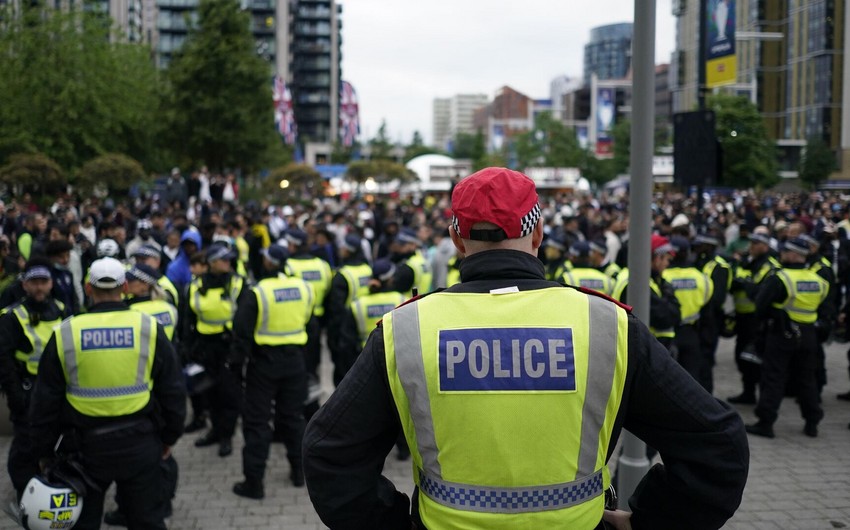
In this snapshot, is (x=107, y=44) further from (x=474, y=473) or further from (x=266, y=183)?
(x=474, y=473)

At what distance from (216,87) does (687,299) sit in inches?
1353

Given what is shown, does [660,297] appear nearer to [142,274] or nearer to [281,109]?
[142,274]

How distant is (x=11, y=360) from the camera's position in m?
6.01

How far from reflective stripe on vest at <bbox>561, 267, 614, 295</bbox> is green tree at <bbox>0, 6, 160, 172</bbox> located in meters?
25.9

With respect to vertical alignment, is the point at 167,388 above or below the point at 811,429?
above

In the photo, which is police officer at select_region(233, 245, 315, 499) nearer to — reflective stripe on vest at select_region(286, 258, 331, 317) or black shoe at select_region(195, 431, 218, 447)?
black shoe at select_region(195, 431, 218, 447)

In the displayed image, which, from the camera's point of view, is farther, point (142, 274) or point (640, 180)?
point (142, 274)

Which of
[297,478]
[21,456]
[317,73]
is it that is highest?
[317,73]

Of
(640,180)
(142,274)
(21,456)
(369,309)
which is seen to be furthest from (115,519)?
(640,180)

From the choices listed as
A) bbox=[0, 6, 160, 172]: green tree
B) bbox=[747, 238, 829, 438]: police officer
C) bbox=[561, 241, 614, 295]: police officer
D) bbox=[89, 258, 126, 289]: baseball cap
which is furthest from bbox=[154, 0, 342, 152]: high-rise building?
bbox=[89, 258, 126, 289]: baseball cap

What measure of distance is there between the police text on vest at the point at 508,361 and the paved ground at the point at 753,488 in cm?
424

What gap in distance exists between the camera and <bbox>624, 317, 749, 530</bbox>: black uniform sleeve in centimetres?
228

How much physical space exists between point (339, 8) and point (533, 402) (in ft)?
403

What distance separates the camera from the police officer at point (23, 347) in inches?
236
